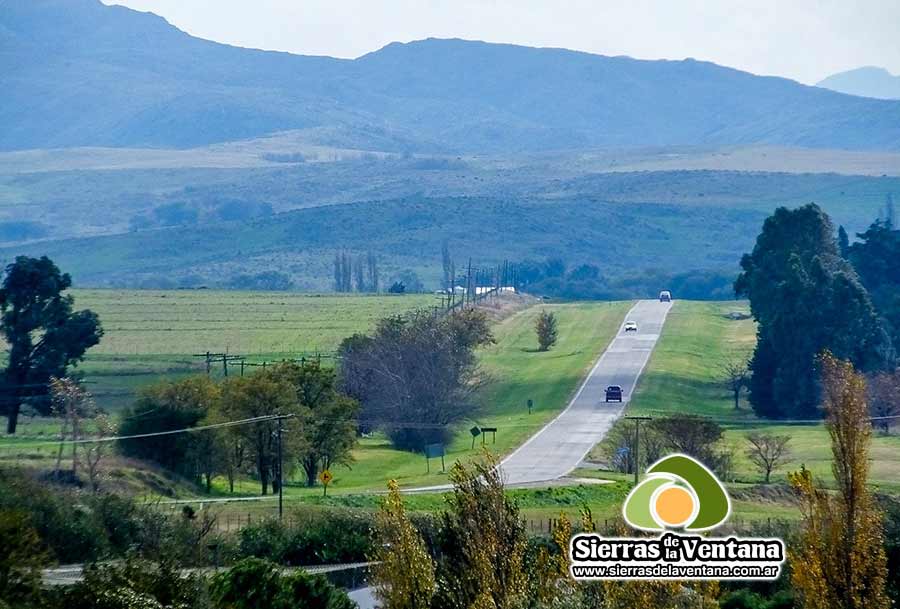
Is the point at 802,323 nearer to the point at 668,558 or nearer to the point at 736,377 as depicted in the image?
the point at 736,377

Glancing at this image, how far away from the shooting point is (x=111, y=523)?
43.1m

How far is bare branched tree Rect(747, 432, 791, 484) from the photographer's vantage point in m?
60.0

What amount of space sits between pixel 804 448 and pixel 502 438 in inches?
508

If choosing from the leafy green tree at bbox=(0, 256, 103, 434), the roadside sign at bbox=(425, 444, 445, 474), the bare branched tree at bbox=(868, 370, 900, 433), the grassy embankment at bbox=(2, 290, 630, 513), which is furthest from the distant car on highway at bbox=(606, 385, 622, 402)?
the leafy green tree at bbox=(0, 256, 103, 434)

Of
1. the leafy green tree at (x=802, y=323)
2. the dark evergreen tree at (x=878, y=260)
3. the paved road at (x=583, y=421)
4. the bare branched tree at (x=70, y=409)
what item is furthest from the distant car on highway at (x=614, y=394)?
the dark evergreen tree at (x=878, y=260)

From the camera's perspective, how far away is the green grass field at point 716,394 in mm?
60219

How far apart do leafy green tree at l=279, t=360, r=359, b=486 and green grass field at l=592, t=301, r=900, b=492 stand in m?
9.90

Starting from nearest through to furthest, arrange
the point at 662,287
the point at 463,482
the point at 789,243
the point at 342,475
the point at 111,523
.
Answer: the point at 463,482, the point at 111,523, the point at 342,475, the point at 789,243, the point at 662,287

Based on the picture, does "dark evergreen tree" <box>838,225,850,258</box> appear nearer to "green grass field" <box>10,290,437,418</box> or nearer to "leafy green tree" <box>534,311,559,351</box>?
"leafy green tree" <box>534,311,559,351</box>

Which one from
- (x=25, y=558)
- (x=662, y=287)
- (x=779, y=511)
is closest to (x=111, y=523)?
(x=25, y=558)

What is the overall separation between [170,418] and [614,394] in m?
26.3

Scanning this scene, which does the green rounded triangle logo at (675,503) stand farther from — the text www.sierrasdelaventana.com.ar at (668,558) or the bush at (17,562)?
the bush at (17,562)

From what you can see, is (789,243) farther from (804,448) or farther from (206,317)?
(206,317)

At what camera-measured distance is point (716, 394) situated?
8594 centimetres
